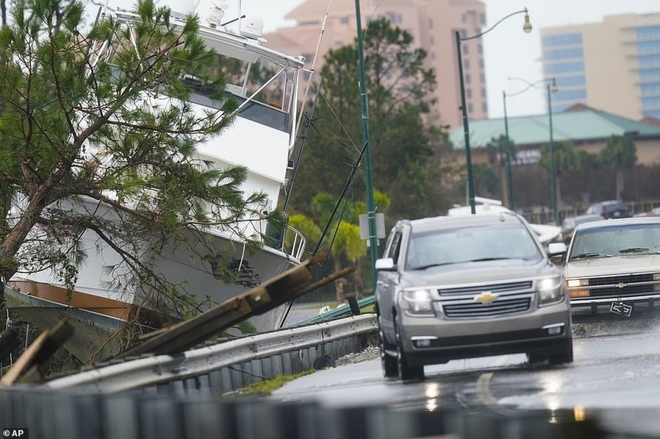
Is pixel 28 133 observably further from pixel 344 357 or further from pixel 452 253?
pixel 452 253

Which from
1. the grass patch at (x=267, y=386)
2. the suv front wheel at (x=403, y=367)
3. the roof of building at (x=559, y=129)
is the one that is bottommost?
the grass patch at (x=267, y=386)

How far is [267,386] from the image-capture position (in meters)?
14.9

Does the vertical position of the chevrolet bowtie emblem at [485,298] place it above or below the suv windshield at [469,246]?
below

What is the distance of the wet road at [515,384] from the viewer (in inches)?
439

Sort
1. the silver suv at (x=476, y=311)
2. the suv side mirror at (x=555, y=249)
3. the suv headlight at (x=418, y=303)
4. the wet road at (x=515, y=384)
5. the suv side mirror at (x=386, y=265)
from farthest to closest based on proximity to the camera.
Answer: the suv side mirror at (x=555, y=249) < the suv side mirror at (x=386, y=265) < the suv headlight at (x=418, y=303) < the silver suv at (x=476, y=311) < the wet road at (x=515, y=384)

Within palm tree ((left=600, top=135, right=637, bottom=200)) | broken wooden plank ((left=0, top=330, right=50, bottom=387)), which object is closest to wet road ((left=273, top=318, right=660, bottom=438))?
broken wooden plank ((left=0, top=330, right=50, bottom=387))

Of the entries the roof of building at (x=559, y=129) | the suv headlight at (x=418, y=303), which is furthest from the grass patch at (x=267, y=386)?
the roof of building at (x=559, y=129)

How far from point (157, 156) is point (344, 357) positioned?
4312mm

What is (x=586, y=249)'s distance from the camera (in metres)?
21.7

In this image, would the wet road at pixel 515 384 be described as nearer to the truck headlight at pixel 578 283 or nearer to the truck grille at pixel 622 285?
the truck grille at pixel 622 285

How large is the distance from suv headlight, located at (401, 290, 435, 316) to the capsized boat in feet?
28.2

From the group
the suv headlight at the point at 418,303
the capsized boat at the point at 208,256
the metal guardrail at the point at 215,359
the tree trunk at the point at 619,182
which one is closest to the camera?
the metal guardrail at the point at 215,359

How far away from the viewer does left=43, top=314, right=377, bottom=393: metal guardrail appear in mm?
11406

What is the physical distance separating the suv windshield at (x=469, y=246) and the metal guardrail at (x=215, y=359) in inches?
84.8
